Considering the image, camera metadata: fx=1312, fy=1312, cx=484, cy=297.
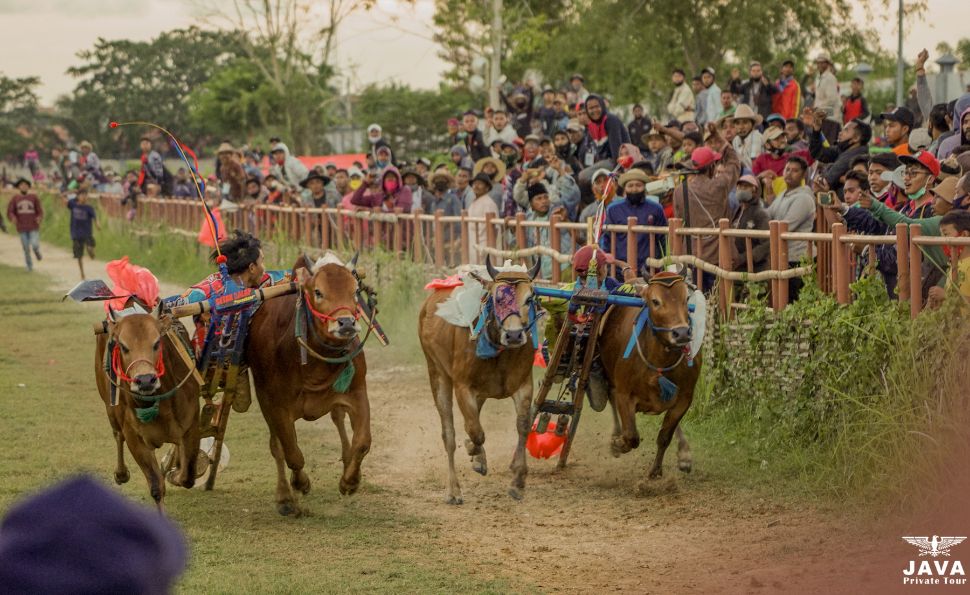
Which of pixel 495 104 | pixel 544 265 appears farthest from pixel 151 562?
pixel 495 104

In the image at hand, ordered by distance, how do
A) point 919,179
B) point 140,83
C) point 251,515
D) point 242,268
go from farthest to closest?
point 140,83 → point 919,179 → point 242,268 → point 251,515

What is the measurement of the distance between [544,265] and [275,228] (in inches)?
413

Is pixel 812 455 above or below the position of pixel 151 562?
below

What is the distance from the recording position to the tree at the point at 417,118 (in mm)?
40031

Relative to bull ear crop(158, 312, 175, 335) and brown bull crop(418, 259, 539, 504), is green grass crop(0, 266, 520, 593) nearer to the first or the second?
brown bull crop(418, 259, 539, 504)

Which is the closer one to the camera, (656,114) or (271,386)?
(271,386)

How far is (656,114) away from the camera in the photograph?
2962cm

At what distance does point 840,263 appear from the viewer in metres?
9.45

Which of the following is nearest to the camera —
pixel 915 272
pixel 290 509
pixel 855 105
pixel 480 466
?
pixel 915 272

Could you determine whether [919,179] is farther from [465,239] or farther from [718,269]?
[465,239]

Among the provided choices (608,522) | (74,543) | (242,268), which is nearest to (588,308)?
(608,522)

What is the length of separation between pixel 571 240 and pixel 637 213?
58.8 inches

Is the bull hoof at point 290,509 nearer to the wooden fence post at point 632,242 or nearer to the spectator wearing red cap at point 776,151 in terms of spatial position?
the wooden fence post at point 632,242

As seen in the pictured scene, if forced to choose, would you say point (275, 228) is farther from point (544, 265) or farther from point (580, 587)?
point (580, 587)
